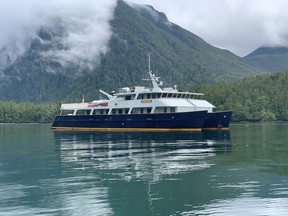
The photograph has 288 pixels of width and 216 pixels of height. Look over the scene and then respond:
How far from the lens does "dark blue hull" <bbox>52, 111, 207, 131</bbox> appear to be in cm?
7350

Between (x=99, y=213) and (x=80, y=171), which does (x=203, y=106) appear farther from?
(x=99, y=213)

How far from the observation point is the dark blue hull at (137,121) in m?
73.5

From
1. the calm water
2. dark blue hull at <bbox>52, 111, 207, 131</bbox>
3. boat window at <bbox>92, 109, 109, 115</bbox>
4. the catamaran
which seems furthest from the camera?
boat window at <bbox>92, 109, 109, 115</bbox>

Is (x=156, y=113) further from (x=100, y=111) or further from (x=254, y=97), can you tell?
(x=254, y=97)

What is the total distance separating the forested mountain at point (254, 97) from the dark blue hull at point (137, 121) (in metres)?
66.7

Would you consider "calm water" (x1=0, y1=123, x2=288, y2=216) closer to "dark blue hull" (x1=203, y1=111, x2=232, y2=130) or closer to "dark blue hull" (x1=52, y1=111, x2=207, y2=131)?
"dark blue hull" (x1=52, y1=111, x2=207, y2=131)

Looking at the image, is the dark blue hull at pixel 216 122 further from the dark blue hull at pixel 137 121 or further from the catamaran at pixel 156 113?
the dark blue hull at pixel 137 121

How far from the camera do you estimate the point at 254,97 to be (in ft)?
497

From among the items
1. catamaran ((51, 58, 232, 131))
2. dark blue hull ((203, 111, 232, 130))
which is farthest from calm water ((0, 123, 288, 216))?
dark blue hull ((203, 111, 232, 130))

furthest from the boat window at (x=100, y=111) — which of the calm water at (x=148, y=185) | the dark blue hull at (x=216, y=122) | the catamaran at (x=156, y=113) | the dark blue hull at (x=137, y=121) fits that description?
the calm water at (x=148, y=185)

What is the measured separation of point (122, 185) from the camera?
22297mm

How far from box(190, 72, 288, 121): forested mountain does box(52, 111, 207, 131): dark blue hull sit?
219ft

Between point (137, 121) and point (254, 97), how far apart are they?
270ft

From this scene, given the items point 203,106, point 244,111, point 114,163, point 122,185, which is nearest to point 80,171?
point 114,163
